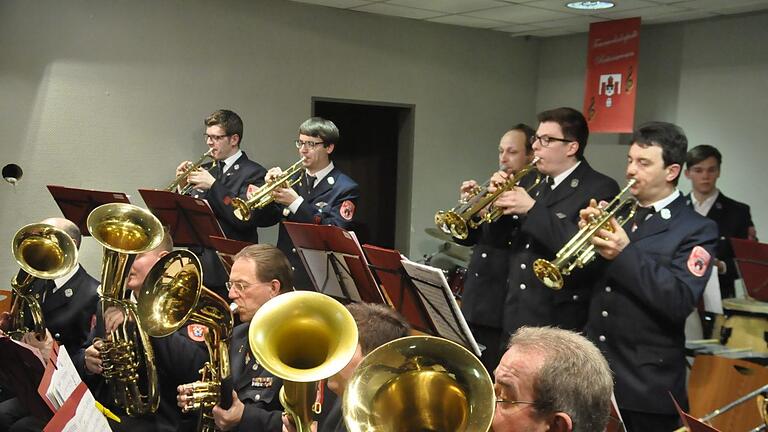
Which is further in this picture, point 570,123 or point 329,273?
point 329,273

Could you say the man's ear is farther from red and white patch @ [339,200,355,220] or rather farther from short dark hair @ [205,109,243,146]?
short dark hair @ [205,109,243,146]

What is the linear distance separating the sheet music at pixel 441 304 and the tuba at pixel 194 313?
2.47 ft

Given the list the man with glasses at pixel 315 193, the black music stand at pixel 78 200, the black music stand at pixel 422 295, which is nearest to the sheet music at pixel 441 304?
the black music stand at pixel 422 295

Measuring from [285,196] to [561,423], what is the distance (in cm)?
326

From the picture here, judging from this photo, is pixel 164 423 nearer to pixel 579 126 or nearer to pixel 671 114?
pixel 579 126

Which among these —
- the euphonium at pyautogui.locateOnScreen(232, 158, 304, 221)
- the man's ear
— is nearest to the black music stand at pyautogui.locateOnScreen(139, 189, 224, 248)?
the euphonium at pyautogui.locateOnScreen(232, 158, 304, 221)

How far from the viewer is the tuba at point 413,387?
1800 mm

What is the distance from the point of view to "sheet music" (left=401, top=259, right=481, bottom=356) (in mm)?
3043

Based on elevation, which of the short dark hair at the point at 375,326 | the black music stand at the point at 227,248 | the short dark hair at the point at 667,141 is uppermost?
the short dark hair at the point at 667,141

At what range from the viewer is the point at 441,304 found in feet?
10.4

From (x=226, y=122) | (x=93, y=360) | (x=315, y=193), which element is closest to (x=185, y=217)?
(x=315, y=193)

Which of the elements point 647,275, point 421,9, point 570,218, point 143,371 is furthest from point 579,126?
point 421,9

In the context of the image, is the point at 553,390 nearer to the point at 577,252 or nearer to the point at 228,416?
the point at 228,416

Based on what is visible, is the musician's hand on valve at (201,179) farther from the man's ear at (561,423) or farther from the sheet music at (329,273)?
the man's ear at (561,423)
